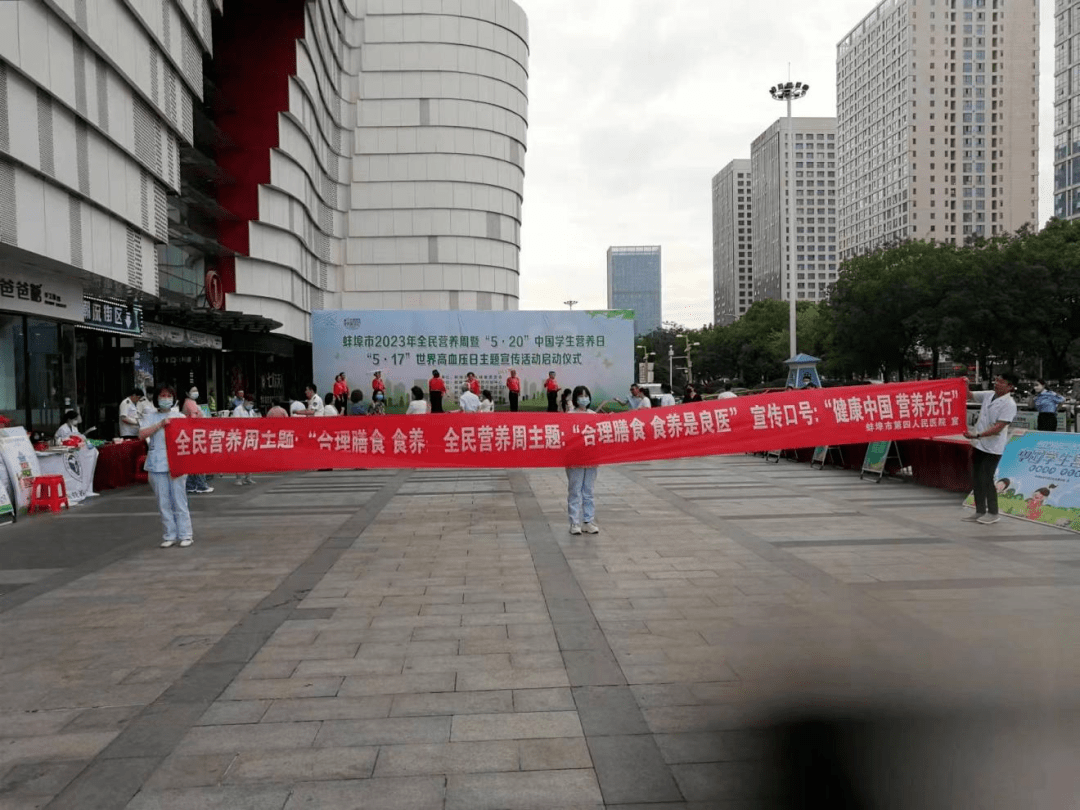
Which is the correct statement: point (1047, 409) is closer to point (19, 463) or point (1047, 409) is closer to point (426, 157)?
point (19, 463)

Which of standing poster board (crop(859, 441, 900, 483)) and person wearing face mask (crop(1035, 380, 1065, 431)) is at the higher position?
person wearing face mask (crop(1035, 380, 1065, 431))

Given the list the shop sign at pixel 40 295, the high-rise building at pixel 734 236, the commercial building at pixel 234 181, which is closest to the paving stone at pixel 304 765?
the commercial building at pixel 234 181

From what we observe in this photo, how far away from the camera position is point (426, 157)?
55.2m

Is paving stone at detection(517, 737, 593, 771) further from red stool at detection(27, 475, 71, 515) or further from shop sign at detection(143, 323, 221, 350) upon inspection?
shop sign at detection(143, 323, 221, 350)

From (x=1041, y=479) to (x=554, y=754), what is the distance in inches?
371

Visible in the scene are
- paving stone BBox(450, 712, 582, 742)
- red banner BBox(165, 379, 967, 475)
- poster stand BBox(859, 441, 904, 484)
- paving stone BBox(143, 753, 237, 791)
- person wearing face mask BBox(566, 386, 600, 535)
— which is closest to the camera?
paving stone BBox(143, 753, 237, 791)

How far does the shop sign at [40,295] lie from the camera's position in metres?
16.7

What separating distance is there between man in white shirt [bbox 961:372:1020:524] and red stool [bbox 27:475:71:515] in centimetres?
1341

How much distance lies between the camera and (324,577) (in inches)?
334

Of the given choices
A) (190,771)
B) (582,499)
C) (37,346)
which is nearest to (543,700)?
(190,771)

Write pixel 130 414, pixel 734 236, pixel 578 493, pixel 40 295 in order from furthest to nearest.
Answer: pixel 734 236 → pixel 40 295 → pixel 130 414 → pixel 578 493

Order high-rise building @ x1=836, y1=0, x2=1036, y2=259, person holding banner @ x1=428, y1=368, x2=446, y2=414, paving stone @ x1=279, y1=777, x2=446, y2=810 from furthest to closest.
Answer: high-rise building @ x1=836, y1=0, x2=1036, y2=259 → person holding banner @ x1=428, y1=368, x2=446, y2=414 → paving stone @ x1=279, y1=777, x2=446, y2=810

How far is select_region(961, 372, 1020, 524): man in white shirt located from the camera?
10781 mm

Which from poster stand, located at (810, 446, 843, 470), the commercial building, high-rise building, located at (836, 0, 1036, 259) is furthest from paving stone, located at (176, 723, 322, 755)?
high-rise building, located at (836, 0, 1036, 259)
